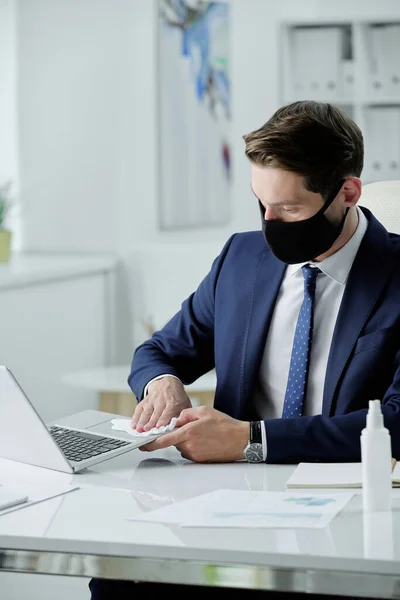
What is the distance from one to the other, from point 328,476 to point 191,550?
0.42 m

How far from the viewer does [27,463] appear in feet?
6.42

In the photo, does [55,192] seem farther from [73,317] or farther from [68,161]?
[73,317]

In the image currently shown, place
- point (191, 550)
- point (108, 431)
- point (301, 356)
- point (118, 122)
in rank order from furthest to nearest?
point (118, 122), point (301, 356), point (108, 431), point (191, 550)

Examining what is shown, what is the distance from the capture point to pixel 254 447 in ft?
6.37

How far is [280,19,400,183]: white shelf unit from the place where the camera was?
5.08m

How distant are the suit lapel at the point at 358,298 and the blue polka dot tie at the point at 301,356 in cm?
6

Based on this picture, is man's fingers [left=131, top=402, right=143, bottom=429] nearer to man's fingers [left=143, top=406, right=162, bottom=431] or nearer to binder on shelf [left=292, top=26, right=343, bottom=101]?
man's fingers [left=143, top=406, right=162, bottom=431]

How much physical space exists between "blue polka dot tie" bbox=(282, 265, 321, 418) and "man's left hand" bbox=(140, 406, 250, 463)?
22 cm

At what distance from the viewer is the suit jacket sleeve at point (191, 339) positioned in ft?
7.83

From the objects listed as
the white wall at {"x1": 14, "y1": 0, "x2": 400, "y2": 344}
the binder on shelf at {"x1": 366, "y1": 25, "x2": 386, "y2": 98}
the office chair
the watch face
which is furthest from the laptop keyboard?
the binder on shelf at {"x1": 366, "y1": 25, "x2": 386, "y2": 98}

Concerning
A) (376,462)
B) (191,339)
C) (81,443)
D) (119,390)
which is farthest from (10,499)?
(119,390)

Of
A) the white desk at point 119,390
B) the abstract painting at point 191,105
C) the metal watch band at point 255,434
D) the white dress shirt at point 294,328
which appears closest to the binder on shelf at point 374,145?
the abstract painting at point 191,105

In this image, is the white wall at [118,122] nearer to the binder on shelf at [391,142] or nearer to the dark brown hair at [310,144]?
the binder on shelf at [391,142]

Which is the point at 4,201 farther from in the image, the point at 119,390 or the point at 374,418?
the point at 374,418
